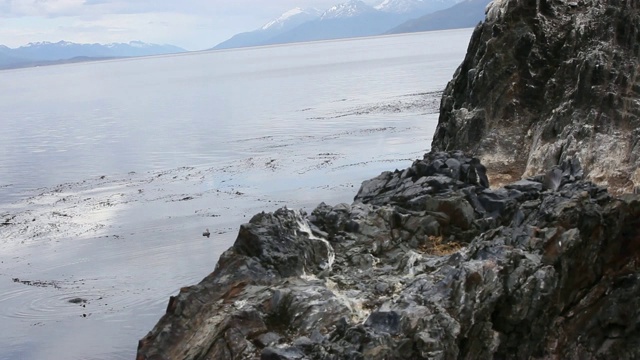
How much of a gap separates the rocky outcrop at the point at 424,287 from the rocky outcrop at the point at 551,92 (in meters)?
8.11

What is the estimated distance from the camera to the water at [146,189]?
1134 inches

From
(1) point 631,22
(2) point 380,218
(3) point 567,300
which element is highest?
(1) point 631,22

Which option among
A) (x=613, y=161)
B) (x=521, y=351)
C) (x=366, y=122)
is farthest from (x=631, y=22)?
(x=366, y=122)

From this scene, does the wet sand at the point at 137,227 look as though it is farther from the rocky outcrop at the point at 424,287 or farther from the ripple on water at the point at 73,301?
the rocky outcrop at the point at 424,287

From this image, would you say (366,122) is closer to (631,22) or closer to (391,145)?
(391,145)

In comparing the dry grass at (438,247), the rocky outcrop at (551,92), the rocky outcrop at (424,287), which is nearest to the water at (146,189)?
the rocky outcrop at (424,287)

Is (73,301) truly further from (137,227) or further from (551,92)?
(551,92)

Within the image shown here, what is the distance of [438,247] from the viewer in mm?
22531

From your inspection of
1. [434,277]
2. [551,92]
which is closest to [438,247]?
[434,277]

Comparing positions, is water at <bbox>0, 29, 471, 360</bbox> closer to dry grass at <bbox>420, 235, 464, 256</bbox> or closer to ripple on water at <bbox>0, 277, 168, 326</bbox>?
ripple on water at <bbox>0, 277, 168, 326</bbox>

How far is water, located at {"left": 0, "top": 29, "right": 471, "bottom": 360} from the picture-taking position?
1134 inches

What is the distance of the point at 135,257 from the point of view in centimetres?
3503

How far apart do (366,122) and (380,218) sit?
5198 centimetres

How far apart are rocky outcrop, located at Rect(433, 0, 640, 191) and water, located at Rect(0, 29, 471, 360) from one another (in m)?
9.42
